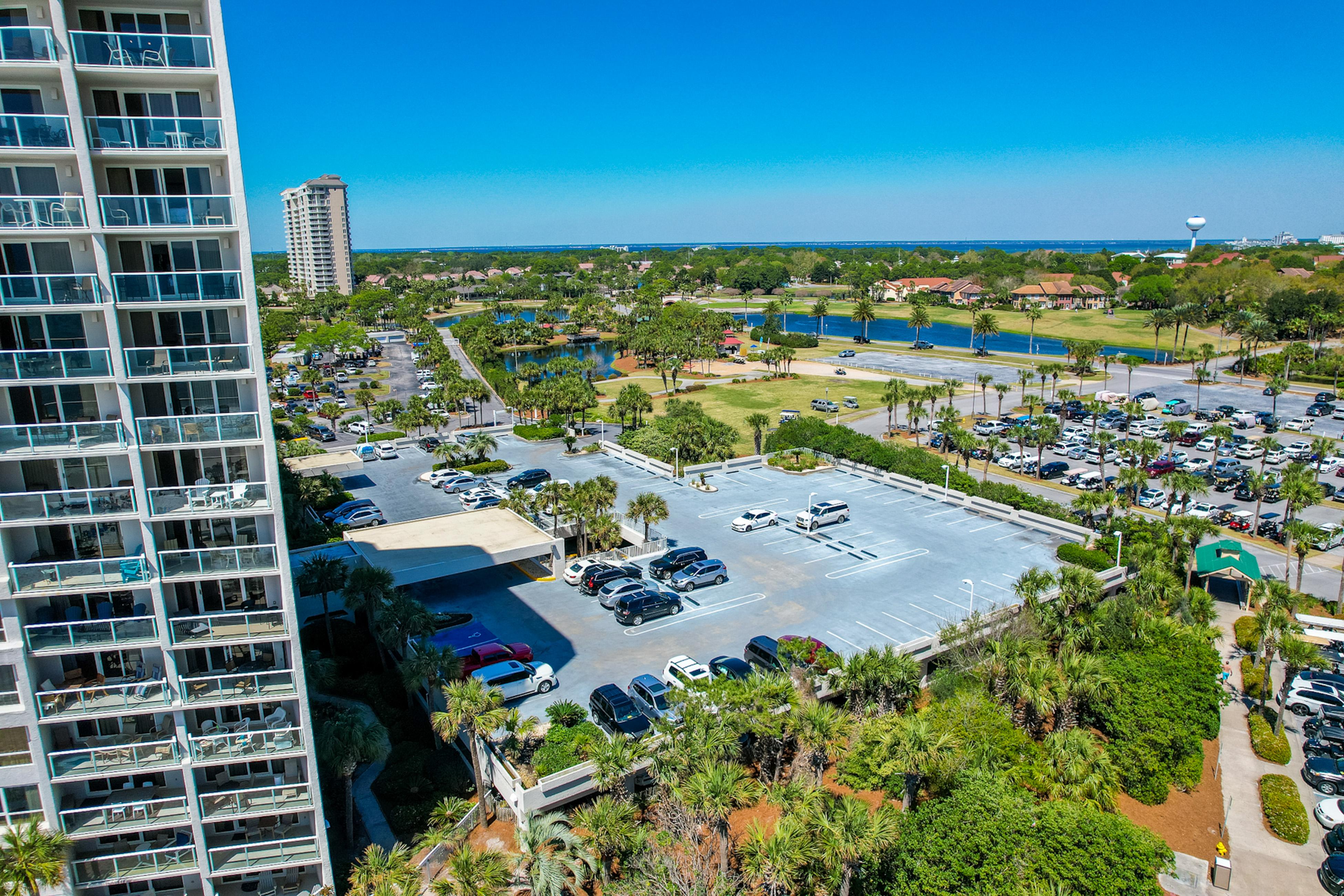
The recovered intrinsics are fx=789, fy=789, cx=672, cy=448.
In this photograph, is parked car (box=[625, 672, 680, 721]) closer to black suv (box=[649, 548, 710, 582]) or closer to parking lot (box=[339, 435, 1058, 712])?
parking lot (box=[339, 435, 1058, 712])

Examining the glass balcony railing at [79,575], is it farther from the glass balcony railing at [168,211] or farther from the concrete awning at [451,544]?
the concrete awning at [451,544]

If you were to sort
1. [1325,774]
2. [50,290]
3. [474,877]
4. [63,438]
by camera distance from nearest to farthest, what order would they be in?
[50,290] < [63,438] < [474,877] < [1325,774]

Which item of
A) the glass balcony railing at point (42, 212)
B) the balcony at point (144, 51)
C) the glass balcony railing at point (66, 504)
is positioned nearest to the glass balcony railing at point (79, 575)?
the glass balcony railing at point (66, 504)

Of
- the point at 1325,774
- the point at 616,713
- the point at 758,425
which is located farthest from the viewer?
the point at 758,425

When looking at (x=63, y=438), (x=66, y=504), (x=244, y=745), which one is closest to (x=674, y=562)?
(x=244, y=745)

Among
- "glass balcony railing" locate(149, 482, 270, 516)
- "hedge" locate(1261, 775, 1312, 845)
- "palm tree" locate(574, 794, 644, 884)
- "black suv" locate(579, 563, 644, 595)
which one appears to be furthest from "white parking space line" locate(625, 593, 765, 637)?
"hedge" locate(1261, 775, 1312, 845)

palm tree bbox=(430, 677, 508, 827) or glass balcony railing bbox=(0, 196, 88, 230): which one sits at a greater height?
glass balcony railing bbox=(0, 196, 88, 230)

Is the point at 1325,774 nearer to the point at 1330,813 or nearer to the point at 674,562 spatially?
the point at 1330,813
